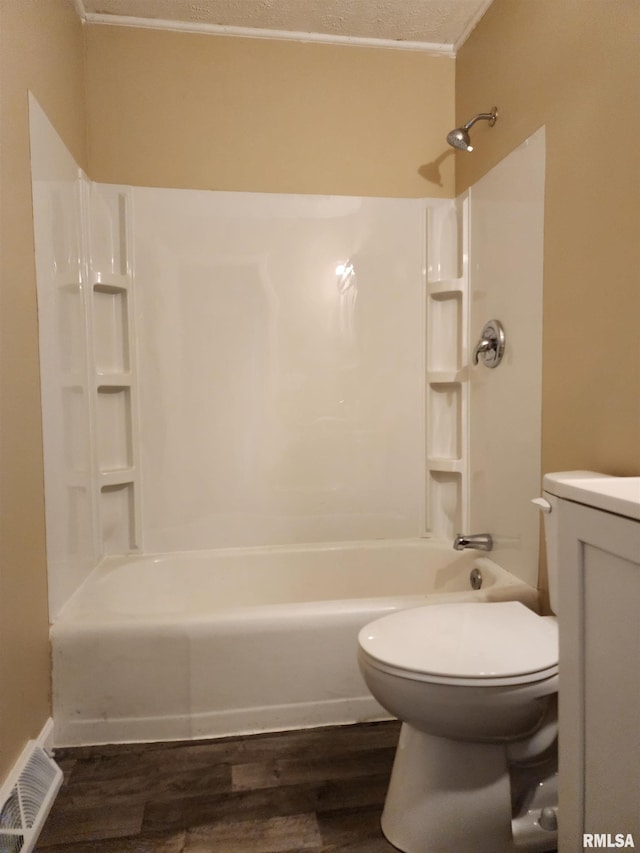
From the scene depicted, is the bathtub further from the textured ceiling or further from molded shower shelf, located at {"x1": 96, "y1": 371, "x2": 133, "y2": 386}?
the textured ceiling

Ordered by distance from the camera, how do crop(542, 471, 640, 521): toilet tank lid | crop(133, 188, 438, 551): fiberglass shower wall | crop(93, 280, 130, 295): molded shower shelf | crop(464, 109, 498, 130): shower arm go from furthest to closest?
1. crop(133, 188, 438, 551): fiberglass shower wall
2. crop(93, 280, 130, 295): molded shower shelf
3. crop(464, 109, 498, 130): shower arm
4. crop(542, 471, 640, 521): toilet tank lid

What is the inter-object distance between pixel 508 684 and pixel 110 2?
2.45m

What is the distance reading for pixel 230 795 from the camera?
1410 mm

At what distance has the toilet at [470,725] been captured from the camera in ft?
3.71

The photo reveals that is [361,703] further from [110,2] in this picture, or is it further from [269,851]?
[110,2]

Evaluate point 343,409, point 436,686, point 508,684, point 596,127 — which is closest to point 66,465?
point 343,409

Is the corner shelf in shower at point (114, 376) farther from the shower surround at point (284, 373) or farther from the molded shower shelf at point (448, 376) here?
the molded shower shelf at point (448, 376)

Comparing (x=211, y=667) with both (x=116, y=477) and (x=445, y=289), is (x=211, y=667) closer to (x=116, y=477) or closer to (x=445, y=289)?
(x=116, y=477)

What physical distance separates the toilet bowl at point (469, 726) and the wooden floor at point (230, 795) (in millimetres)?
145

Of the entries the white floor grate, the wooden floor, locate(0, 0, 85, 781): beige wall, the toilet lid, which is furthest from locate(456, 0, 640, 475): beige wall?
the white floor grate

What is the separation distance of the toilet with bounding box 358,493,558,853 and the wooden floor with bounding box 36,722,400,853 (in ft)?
0.45

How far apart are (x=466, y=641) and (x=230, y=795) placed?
0.73 m

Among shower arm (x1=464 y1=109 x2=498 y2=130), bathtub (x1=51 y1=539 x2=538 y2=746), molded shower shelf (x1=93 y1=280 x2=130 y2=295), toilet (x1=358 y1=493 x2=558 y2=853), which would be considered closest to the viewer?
toilet (x1=358 y1=493 x2=558 y2=853)

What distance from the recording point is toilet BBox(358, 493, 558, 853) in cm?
113
